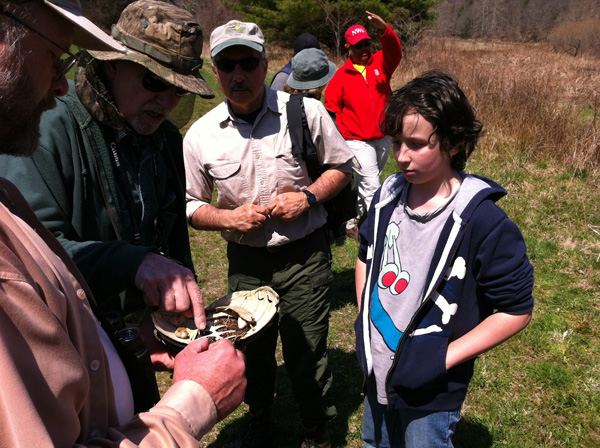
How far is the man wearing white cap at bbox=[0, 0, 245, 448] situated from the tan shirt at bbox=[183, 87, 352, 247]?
4.59ft

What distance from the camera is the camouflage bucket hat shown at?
1.93 metres

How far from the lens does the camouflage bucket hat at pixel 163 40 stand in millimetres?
1933

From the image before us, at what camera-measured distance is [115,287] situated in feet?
5.68

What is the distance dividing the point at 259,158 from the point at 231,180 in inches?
8.2

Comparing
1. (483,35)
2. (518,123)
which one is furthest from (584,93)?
(483,35)

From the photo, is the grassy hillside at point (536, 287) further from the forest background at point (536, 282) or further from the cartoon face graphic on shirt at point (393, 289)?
the cartoon face graphic on shirt at point (393, 289)

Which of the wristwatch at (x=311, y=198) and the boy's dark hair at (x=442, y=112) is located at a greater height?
the boy's dark hair at (x=442, y=112)

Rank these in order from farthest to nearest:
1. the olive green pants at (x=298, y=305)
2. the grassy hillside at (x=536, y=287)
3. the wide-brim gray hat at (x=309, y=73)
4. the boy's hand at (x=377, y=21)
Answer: the wide-brim gray hat at (x=309, y=73)
the boy's hand at (x=377, y=21)
the grassy hillside at (x=536, y=287)
the olive green pants at (x=298, y=305)

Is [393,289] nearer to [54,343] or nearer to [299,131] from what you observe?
[299,131]

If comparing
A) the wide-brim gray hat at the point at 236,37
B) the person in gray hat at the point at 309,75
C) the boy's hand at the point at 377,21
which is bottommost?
the person in gray hat at the point at 309,75

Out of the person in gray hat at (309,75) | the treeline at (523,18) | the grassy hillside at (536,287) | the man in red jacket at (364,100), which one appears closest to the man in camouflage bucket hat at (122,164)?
the grassy hillside at (536,287)

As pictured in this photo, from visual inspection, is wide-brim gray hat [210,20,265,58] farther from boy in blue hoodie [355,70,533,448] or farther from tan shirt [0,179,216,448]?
tan shirt [0,179,216,448]

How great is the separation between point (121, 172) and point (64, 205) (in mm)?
264

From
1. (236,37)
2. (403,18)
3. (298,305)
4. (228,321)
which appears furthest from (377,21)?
(403,18)
